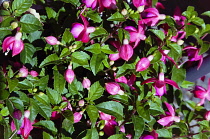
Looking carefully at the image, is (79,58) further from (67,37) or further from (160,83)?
(160,83)

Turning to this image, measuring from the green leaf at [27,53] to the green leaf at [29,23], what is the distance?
0.24ft

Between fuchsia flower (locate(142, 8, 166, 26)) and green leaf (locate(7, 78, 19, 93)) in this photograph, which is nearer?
green leaf (locate(7, 78, 19, 93))

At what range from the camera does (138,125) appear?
70cm

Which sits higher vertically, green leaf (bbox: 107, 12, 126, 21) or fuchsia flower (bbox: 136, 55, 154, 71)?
green leaf (bbox: 107, 12, 126, 21)

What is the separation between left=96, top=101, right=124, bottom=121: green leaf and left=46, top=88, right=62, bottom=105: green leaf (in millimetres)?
107

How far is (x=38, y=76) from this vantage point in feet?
2.59

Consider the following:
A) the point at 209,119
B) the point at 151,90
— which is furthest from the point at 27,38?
the point at 209,119

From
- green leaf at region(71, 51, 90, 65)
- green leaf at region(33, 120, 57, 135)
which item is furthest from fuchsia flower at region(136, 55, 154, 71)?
green leaf at region(33, 120, 57, 135)

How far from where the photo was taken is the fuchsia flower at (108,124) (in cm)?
75

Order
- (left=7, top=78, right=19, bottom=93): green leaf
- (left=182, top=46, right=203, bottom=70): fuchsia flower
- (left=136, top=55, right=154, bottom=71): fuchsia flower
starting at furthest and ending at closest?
(left=182, top=46, right=203, bottom=70): fuchsia flower → (left=136, top=55, right=154, bottom=71): fuchsia flower → (left=7, top=78, right=19, bottom=93): green leaf

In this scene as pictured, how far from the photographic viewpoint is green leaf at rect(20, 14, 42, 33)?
0.69m

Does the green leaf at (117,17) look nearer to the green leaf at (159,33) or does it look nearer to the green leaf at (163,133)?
the green leaf at (159,33)

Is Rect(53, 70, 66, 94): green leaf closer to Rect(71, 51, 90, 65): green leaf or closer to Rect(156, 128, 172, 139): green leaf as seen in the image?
Rect(71, 51, 90, 65): green leaf

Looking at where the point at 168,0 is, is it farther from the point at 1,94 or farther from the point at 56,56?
the point at 1,94
